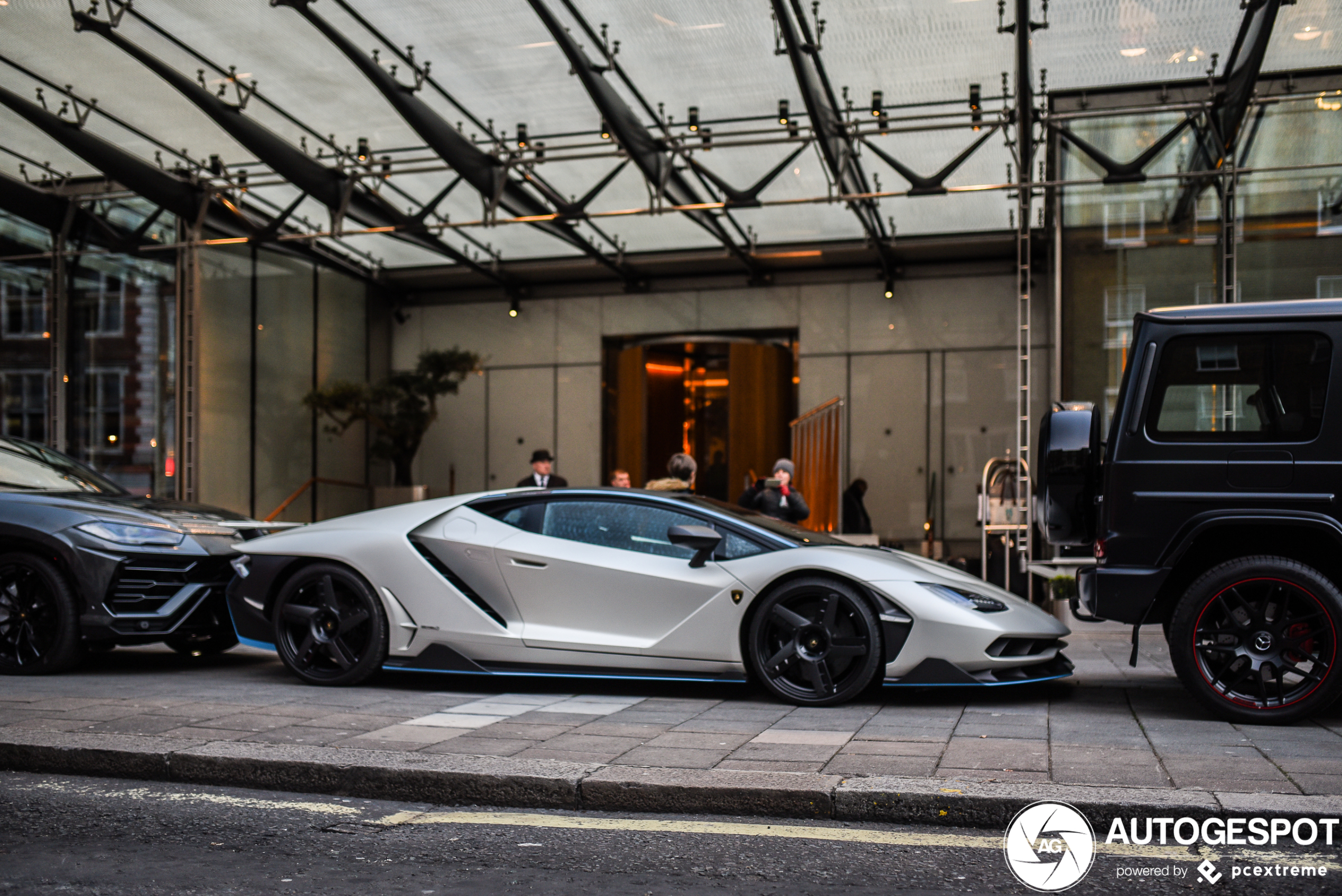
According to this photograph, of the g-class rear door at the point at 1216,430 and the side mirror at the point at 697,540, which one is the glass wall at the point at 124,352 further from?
the g-class rear door at the point at 1216,430

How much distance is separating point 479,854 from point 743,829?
85cm

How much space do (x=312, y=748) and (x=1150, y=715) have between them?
381cm

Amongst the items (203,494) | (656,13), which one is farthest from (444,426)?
(656,13)

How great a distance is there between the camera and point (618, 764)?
425 cm

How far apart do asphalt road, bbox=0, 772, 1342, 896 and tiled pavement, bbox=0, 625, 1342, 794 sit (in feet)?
1.72

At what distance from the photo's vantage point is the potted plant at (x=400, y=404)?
2058 cm

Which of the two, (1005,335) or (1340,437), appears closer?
(1340,437)

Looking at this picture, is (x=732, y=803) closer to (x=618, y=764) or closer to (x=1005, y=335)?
(x=618, y=764)

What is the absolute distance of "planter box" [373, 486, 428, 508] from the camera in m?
21.2

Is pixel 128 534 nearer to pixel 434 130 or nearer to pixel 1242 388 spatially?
pixel 1242 388

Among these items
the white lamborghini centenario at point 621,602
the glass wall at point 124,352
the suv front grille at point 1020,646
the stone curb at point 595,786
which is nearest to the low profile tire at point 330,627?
the white lamborghini centenario at point 621,602

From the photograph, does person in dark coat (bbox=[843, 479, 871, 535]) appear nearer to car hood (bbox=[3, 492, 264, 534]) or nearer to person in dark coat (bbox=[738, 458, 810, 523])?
person in dark coat (bbox=[738, 458, 810, 523])

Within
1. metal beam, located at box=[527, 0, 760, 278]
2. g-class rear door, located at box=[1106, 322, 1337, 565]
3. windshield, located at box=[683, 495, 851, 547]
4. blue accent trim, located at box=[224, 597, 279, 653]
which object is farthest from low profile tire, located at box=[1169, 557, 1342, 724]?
metal beam, located at box=[527, 0, 760, 278]

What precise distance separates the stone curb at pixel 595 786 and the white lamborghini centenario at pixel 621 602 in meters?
1.66
